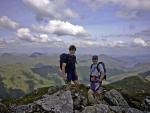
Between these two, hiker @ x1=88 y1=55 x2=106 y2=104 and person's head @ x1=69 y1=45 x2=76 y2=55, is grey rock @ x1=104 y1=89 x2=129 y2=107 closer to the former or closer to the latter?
hiker @ x1=88 y1=55 x2=106 y2=104

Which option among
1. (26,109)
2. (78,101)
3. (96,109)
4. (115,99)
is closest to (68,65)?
(78,101)

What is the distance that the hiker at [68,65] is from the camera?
70.8 feet

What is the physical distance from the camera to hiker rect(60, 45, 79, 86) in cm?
2158

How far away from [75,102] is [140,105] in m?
8.86

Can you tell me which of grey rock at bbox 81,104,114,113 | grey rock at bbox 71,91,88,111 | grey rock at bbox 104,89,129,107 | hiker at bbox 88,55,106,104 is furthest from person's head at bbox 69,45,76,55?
grey rock at bbox 104,89,129,107

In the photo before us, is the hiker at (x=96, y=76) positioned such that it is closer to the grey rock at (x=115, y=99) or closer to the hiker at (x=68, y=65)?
the hiker at (x=68, y=65)

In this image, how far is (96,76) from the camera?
20547 millimetres

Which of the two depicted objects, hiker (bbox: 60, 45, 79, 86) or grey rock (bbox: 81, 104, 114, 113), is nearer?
grey rock (bbox: 81, 104, 114, 113)

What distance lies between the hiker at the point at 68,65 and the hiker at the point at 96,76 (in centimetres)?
211

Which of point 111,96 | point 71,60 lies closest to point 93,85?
point 71,60

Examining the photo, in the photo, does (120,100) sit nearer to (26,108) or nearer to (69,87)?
(69,87)

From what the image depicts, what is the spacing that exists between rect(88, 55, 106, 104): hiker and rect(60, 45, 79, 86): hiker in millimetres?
2111

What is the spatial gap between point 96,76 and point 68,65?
3019mm

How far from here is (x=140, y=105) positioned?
1073 inches
